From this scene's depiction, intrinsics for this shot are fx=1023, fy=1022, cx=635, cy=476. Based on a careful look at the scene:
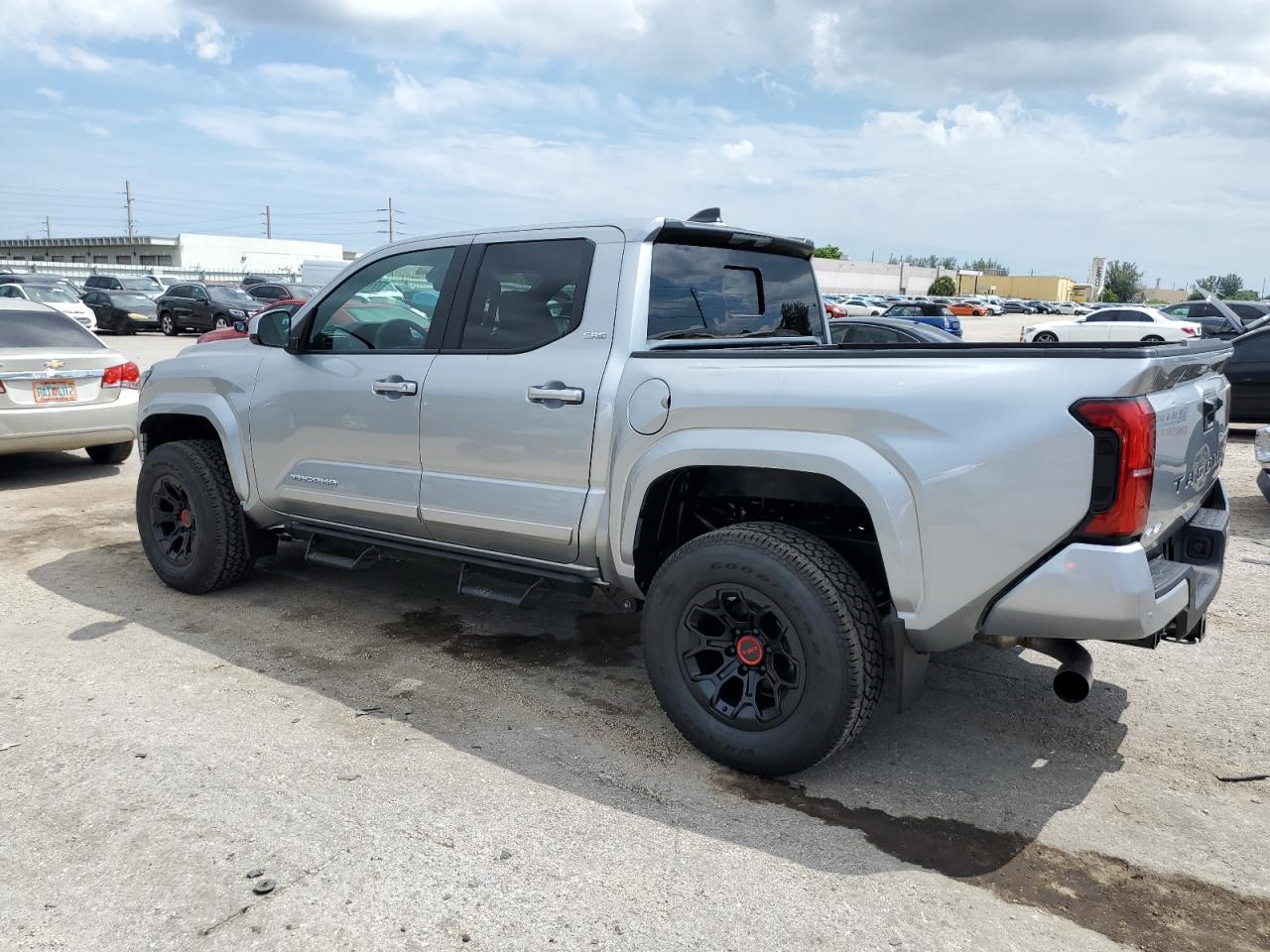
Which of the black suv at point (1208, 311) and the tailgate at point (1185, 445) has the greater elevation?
the black suv at point (1208, 311)

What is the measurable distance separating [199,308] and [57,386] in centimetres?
2240

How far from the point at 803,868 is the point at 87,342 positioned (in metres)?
8.47

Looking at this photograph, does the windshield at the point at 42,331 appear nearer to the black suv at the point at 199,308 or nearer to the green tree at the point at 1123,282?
the black suv at the point at 199,308

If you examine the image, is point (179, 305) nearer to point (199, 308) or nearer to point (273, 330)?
point (199, 308)

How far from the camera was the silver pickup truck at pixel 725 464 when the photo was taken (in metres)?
2.97

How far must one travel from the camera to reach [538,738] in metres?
3.86

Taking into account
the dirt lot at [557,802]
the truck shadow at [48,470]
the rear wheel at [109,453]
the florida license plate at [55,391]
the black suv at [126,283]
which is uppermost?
the black suv at [126,283]

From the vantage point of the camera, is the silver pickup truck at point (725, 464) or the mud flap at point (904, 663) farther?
the mud flap at point (904, 663)

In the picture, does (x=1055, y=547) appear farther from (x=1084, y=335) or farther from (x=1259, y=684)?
(x=1084, y=335)

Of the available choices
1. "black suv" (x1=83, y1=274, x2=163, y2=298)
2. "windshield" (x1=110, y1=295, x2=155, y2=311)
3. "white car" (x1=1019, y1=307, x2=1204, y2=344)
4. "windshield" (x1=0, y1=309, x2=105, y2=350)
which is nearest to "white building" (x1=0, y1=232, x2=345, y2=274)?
"black suv" (x1=83, y1=274, x2=163, y2=298)

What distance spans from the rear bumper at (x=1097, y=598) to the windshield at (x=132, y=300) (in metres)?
31.6

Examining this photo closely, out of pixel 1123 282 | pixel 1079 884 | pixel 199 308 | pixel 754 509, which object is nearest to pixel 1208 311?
pixel 199 308

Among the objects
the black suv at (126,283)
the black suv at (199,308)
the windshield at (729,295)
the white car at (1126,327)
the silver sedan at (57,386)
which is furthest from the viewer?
the black suv at (126,283)

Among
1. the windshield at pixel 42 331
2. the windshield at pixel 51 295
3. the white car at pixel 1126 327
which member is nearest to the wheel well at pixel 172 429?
the windshield at pixel 42 331
